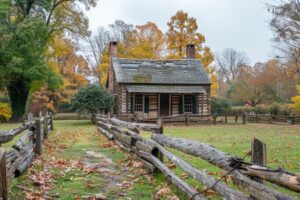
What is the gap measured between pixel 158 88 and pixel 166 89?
0.70 metres

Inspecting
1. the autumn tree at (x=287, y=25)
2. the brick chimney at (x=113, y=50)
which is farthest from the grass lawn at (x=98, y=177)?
the brick chimney at (x=113, y=50)

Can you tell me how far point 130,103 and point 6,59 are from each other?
10.6 m

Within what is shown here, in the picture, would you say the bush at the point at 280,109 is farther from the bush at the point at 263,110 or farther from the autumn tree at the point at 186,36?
the autumn tree at the point at 186,36

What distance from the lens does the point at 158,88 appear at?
29125mm

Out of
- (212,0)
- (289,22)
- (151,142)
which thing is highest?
(212,0)

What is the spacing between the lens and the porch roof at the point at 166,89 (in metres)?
28.5

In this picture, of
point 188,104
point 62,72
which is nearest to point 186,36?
point 188,104

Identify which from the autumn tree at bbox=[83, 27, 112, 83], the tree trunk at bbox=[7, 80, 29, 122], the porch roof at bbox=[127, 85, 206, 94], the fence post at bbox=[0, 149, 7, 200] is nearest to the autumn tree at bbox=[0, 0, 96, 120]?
the tree trunk at bbox=[7, 80, 29, 122]

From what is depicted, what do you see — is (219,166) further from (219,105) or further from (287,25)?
(219,105)

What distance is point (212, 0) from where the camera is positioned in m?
18.8

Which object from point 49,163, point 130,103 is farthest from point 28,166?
point 130,103

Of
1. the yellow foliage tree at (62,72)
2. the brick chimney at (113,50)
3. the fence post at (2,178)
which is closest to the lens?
the fence post at (2,178)

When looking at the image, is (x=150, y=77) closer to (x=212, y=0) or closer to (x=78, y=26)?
(x=78, y=26)

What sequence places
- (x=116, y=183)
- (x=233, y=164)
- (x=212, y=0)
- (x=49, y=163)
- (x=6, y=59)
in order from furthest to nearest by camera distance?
(x=6, y=59), (x=212, y=0), (x=49, y=163), (x=116, y=183), (x=233, y=164)
